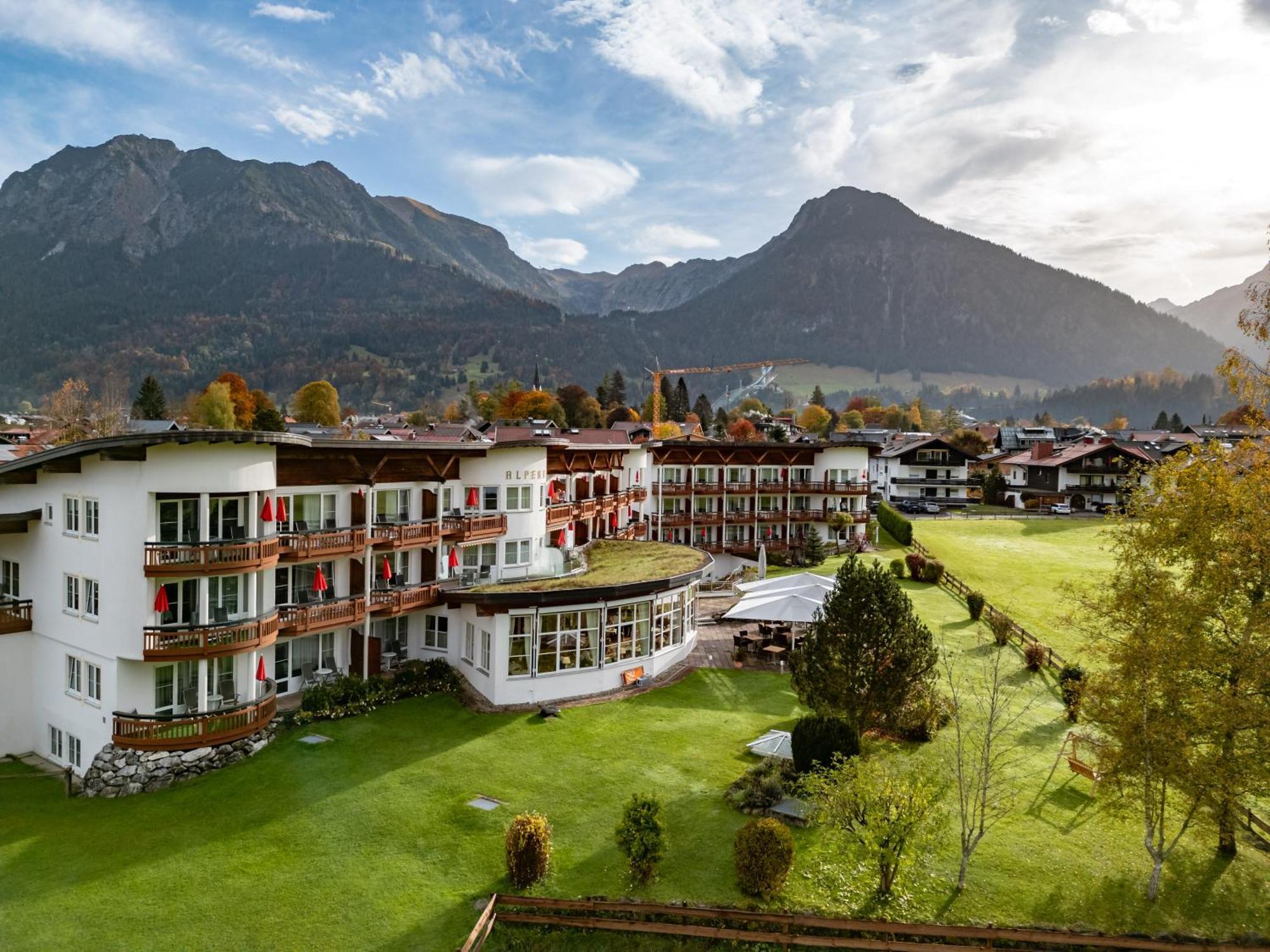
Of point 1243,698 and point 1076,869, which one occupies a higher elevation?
point 1243,698

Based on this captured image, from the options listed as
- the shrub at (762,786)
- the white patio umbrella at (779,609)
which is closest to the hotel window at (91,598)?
the shrub at (762,786)

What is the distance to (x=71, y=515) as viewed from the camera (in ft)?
74.8

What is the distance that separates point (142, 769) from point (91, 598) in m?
5.45

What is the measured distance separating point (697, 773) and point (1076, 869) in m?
9.27

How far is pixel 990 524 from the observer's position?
65.6 metres

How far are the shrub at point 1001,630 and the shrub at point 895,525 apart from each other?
2109 centimetres

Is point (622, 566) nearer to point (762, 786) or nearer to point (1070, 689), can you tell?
point (762, 786)

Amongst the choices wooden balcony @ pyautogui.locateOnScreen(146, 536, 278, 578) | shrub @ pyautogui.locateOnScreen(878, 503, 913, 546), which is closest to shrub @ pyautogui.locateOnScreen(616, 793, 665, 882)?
wooden balcony @ pyautogui.locateOnScreen(146, 536, 278, 578)

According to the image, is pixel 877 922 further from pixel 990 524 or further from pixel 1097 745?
pixel 990 524

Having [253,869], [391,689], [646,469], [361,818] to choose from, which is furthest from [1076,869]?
[646,469]

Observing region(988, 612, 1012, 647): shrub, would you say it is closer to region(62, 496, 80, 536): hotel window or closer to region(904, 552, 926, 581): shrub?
region(904, 552, 926, 581): shrub

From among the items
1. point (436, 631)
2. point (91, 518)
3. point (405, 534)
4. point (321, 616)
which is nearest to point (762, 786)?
point (321, 616)

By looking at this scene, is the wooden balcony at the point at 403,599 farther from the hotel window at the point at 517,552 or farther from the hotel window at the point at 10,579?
the hotel window at the point at 10,579

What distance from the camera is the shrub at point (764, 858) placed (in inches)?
603
